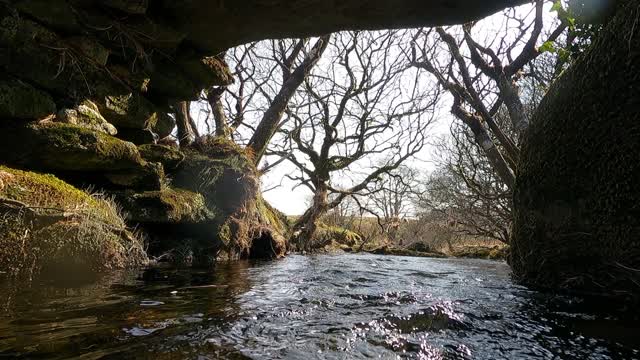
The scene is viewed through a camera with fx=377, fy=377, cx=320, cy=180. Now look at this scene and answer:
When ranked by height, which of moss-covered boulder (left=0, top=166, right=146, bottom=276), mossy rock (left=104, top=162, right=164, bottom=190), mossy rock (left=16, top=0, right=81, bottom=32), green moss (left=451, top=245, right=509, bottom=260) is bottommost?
green moss (left=451, top=245, right=509, bottom=260)

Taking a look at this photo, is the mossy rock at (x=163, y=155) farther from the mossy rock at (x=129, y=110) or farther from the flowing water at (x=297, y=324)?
the flowing water at (x=297, y=324)

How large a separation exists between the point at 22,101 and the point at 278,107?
25.5ft

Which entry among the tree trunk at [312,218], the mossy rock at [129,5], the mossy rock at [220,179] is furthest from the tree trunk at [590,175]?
the tree trunk at [312,218]

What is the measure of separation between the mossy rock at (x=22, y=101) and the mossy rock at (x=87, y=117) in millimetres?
355

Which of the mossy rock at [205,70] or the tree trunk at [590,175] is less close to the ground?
the mossy rock at [205,70]

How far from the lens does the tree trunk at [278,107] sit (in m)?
12.0

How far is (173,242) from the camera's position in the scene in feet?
26.3

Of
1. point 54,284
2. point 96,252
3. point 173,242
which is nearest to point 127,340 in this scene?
point 54,284

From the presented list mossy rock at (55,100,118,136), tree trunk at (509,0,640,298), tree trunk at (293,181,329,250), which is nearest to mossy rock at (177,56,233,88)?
mossy rock at (55,100,118,136)

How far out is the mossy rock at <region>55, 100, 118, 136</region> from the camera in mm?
5805

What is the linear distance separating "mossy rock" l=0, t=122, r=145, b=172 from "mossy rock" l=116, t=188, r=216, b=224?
0.74 m

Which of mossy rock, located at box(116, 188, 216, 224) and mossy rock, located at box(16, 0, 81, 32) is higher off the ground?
mossy rock, located at box(16, 0, 81, 32)

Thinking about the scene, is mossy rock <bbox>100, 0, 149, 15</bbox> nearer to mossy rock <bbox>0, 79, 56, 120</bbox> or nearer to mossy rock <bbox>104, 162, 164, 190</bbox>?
mossy rock <bbox>0, 79, 56, 120</bbox>

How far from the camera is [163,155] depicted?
8352 mm
